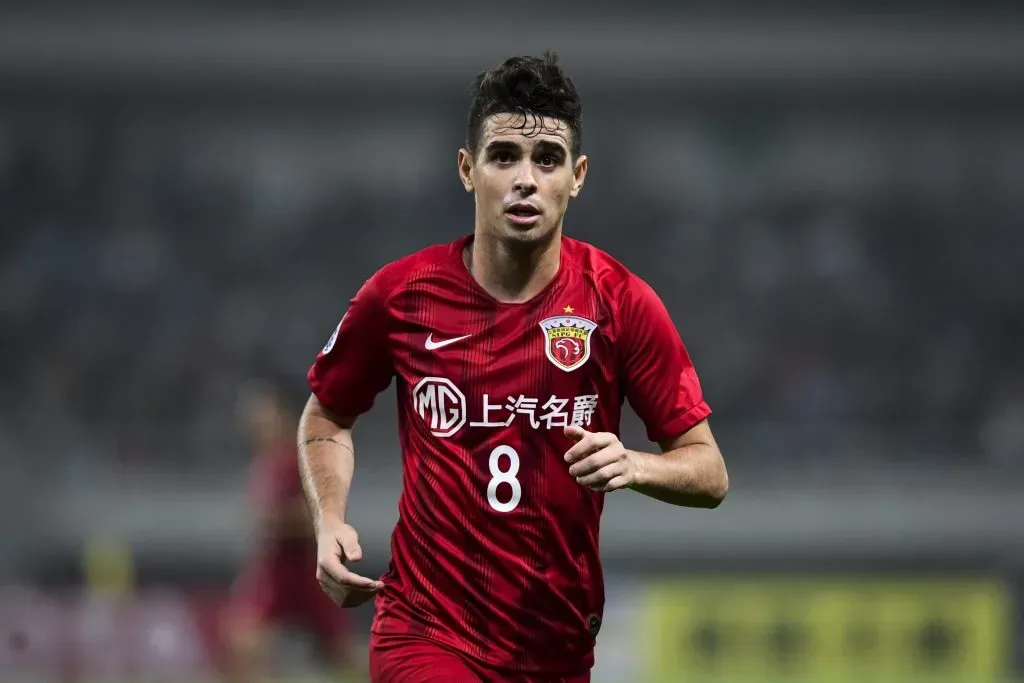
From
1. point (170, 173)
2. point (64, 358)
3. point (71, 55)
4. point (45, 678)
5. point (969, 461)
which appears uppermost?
point (71, 55)

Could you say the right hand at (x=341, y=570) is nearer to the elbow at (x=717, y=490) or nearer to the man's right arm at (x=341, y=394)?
the man's right arm at (x=341, y=394)

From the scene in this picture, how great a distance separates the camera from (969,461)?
15148mm

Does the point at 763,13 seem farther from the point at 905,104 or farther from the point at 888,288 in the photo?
the point at 888,288

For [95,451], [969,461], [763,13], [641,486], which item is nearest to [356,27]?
[763,13]

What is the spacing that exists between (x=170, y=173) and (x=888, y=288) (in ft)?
28.6

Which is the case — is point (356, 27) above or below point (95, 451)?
above

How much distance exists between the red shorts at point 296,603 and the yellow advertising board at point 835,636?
129 inches

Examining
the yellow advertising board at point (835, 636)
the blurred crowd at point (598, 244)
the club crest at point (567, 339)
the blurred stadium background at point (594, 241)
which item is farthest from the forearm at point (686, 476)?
the blurred crowd at point (598, 244)

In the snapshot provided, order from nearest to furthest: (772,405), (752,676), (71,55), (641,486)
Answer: (641,486) < (752,676) < (772,405) < (71,55)

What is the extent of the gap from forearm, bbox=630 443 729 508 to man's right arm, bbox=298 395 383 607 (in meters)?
0.76

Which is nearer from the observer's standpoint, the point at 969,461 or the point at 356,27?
the point at 969,461

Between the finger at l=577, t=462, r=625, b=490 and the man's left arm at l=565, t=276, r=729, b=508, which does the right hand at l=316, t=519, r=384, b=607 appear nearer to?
the finger at l=577, t=462, r=625, b=490

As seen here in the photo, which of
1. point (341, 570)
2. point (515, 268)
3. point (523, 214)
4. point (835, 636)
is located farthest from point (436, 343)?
point (835, 636)

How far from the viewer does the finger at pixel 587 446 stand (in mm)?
3410
